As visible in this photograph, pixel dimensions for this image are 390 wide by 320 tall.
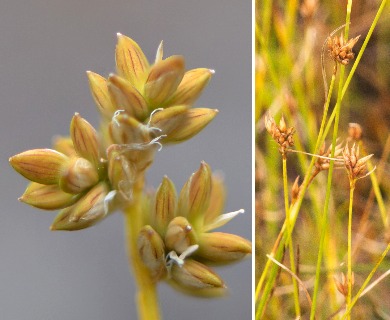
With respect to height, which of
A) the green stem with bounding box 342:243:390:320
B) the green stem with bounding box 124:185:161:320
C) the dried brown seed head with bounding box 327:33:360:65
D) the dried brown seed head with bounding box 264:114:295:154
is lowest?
the green stem with bounding box 342:243:390:320

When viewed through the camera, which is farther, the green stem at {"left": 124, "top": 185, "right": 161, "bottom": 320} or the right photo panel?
the right photo panel

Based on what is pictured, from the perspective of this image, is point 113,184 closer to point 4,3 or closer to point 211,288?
point 211,288

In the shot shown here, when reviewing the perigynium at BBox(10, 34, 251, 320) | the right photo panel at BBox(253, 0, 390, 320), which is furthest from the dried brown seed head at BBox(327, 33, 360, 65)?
the perigynium at BBox(10, 34, 251, 320)

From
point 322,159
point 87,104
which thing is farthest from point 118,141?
point 322,159

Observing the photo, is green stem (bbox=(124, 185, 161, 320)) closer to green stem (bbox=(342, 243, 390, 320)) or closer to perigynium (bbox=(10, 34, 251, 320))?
perigynium (bbox=(10, 34, 251, 320))

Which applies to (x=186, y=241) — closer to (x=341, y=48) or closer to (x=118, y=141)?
(x=118, y=141)

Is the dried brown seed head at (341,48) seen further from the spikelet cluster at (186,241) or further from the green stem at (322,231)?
the spikelet cluster at (186,241)

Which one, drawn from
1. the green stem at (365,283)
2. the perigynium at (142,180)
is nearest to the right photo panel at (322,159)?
the green stem at (365,283)
